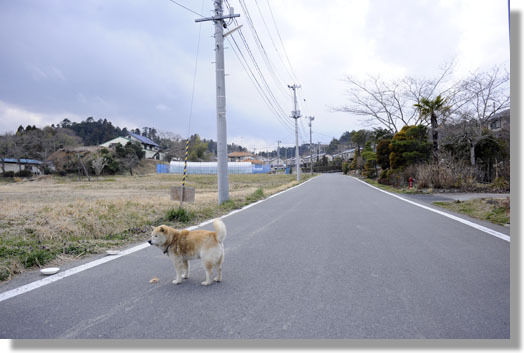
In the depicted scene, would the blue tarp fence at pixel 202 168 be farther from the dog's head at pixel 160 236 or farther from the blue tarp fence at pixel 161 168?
the dog's head at pixel 160 236

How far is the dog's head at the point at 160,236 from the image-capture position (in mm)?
3594

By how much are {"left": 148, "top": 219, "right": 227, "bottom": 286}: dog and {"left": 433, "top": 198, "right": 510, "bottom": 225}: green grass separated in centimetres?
683

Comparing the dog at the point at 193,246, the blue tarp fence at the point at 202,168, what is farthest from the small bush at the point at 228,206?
the blue tarp fence at the point at 202,168

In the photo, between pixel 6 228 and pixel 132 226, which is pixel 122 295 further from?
pixel 6 228

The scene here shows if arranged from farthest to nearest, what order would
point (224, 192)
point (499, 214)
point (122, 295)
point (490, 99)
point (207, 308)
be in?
point (490, 99), point (224, 192), point (499, 214), point (122, 295), point (207, 308)

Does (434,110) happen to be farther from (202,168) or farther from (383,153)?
(202,168)

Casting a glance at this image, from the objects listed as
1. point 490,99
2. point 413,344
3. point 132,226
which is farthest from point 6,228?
point 490,99

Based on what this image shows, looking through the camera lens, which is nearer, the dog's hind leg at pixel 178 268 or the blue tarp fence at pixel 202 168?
the dog's hind leg at pixel 178 268

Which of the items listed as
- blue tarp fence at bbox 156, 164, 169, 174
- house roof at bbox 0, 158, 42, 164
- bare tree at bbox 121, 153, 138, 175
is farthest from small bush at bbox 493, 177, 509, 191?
house roof at bbox 0, 158, 42, 164

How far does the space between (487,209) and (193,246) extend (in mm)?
8642

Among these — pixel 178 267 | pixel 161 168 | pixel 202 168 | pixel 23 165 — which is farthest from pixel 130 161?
pixel 178 267

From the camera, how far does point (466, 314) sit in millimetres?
2680

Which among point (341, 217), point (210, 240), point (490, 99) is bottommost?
point (341, 217)

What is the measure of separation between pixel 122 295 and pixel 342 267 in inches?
105
